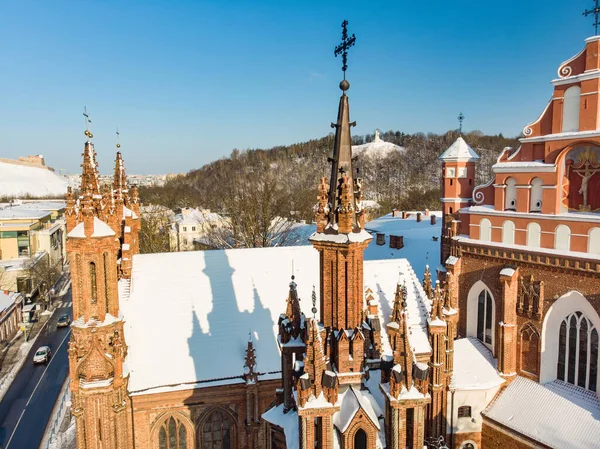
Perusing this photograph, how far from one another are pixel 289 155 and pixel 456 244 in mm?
128666

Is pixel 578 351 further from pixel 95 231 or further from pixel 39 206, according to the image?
pixel 39 206

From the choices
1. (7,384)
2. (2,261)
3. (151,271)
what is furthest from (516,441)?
(2,261)

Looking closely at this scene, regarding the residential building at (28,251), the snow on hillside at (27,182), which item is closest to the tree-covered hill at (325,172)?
the residential building at (28,251)

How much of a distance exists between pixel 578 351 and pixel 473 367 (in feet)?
12.2

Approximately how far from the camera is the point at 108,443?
1339 cm

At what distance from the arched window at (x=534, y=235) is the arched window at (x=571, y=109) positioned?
11.5 ft

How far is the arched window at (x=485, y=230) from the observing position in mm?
17328

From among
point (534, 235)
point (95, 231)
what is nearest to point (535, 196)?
point (534, 235)

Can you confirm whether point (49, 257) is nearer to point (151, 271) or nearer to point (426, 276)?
point (151, 271)

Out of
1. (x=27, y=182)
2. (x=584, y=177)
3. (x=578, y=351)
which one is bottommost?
(x=578, y=351)

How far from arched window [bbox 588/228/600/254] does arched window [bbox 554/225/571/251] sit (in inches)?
24.7

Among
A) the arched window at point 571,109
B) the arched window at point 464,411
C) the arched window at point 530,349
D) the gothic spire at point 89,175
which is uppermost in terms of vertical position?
the arched window at point 571,109

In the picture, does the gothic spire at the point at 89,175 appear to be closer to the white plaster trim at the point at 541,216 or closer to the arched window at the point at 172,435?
the arched window at the point at 172,435

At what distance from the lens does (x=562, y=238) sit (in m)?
15.1
